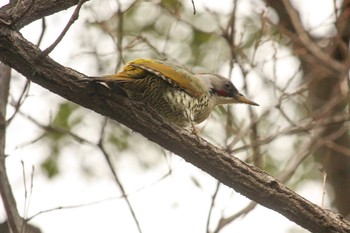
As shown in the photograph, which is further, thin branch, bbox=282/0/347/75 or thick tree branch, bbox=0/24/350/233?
thin branch, bbox=282/0/347/75

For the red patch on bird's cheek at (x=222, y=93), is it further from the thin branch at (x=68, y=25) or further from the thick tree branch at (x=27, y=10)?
the thin branch at (x=68, y=25)

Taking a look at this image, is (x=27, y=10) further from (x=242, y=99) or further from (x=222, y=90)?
(x=242, y=99)

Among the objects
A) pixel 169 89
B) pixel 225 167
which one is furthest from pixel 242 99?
pixel 225 167

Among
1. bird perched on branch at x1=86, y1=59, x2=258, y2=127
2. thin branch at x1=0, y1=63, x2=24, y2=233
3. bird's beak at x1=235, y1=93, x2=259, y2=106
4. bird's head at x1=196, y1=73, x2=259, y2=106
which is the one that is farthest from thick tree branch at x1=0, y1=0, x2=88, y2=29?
bird's beak at x1=235, y1=93, x2=259, y2=106

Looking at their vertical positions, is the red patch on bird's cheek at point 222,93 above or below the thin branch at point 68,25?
above

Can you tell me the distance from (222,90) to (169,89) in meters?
1.06

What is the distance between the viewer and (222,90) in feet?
20.6

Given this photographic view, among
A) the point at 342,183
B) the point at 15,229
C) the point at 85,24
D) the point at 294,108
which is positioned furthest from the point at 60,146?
the point at 15,229

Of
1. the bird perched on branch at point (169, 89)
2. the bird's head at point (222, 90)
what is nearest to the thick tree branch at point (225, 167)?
the bird perched on branch at point (169, 89)

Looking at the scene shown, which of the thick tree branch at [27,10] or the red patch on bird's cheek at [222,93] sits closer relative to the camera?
the thick tree branch at [27,10]

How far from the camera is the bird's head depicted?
20.4 feet

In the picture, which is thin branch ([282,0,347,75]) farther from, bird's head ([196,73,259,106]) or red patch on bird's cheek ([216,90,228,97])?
red patch on bird's cheek ([216,90,228,97])

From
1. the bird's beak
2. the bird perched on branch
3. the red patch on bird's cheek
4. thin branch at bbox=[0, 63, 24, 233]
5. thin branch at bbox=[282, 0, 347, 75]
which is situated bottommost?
thin branch at bbox=[0, 63, 24, 233]

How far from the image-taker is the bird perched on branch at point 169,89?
4840mm
